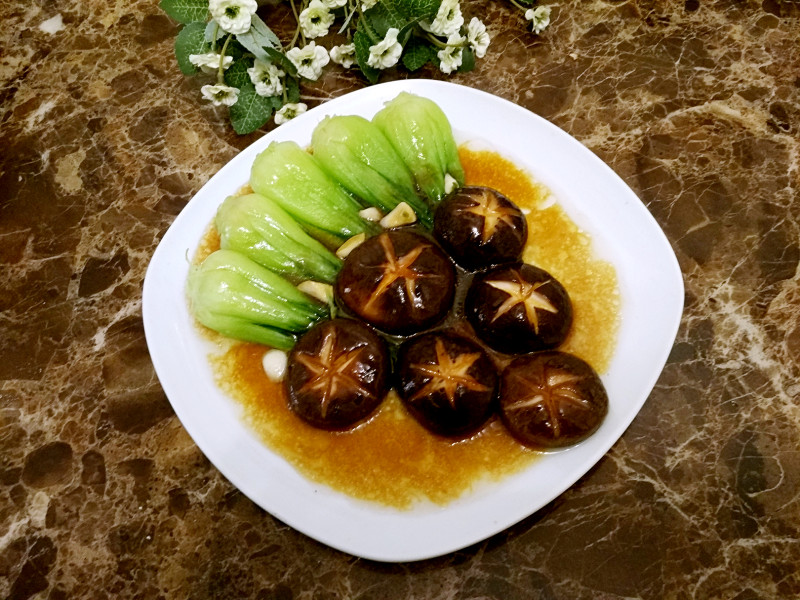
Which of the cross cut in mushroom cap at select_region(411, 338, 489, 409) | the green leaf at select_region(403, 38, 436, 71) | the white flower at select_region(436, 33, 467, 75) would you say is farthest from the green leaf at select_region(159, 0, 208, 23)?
the cross cut in mushroom cap at select_region(411, 338, 489, 409)

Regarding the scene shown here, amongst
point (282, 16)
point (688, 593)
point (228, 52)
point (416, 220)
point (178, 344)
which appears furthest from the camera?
point (282, 16)

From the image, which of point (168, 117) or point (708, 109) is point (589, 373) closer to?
point (708, 109)

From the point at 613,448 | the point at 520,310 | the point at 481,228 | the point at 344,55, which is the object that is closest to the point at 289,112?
the point at 344,55

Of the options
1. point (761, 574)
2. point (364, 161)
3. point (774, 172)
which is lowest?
point (761, 574)

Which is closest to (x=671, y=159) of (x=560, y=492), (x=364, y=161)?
(x=364, y=161)

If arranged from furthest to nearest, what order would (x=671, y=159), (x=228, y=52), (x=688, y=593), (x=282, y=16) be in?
(x=282, y=16), (x=228, y=52), (x=671, y=159), (x=688, y=593)

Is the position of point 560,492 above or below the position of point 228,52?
below

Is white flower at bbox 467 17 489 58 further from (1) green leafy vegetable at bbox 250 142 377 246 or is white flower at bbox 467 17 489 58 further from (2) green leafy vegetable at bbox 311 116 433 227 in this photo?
(1) green leafy vegetable at bbox 250 142 377 246
